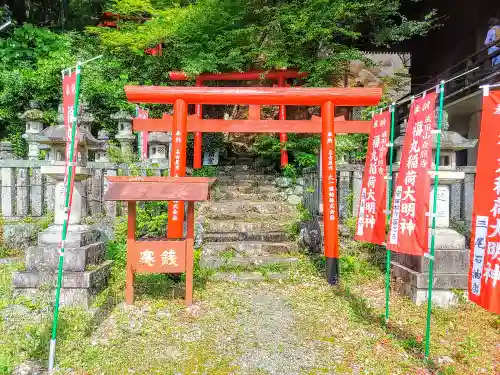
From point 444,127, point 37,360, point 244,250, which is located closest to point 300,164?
point 244,250

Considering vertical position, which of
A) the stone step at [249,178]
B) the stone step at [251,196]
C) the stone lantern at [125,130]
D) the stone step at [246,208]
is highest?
the stone lantern at [125,130]

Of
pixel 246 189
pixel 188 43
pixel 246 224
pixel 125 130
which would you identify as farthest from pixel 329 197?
pixel 188 43

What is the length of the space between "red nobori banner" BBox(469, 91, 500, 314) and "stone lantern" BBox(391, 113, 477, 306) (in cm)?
169

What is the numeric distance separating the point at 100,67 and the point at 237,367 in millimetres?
13007

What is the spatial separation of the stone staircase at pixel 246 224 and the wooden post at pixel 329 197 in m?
0.98

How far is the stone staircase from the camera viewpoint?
22.3 feet

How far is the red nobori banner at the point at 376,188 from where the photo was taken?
496 centimetres

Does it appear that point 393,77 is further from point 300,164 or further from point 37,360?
point 37,360

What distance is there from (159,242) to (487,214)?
3766 mm

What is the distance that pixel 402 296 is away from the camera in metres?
5.23

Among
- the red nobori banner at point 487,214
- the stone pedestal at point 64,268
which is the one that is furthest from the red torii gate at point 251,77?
the red nobori banner at point 487,214

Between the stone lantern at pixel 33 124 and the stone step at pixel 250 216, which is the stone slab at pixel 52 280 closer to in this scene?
the stone step at pixel 250 216

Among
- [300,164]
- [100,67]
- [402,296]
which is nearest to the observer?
[402,296]

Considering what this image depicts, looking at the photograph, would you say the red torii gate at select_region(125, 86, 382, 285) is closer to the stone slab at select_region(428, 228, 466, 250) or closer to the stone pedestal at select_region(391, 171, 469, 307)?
the stone pedestal at select_region(391, 171, 469, 307)
